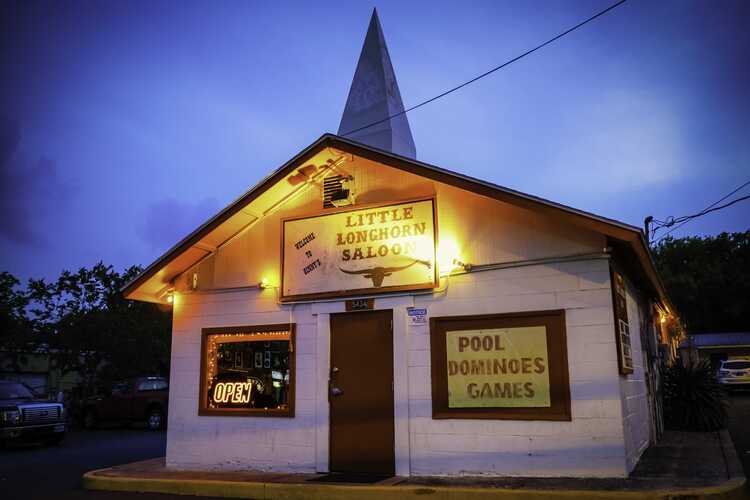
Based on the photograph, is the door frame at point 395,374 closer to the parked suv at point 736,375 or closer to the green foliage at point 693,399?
the green foliage at point 693,399

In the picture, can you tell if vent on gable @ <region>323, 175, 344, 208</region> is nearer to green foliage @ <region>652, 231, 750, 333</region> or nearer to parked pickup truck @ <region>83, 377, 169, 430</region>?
parked pickup truck @ <region>83, 377, 169, 430</region>

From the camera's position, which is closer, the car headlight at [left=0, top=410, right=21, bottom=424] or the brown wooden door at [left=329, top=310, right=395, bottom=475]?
the brown wooden door at [left=329, top=310, right=395, bottom=475]

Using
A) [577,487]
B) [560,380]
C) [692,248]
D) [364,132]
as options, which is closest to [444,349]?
[560,380]

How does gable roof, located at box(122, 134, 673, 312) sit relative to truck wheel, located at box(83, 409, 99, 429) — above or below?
above

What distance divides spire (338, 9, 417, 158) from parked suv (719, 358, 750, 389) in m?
18.9

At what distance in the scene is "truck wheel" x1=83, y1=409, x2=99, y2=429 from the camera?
22366 millimetres

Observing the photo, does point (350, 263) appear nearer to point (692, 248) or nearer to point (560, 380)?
point (560, 380)

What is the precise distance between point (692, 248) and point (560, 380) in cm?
5074

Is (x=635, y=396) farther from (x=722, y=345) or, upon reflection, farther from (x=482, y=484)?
(x=722, y=345)

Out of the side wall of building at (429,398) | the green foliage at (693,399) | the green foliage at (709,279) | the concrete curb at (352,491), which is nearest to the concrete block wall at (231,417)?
the side wall of building at (429,398)

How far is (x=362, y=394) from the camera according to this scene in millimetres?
9516

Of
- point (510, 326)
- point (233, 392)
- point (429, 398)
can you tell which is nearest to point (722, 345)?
point (510, 326)

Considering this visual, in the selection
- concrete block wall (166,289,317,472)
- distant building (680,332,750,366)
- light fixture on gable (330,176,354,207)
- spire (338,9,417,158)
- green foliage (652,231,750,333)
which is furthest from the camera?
green foliage (652,231,750,333)

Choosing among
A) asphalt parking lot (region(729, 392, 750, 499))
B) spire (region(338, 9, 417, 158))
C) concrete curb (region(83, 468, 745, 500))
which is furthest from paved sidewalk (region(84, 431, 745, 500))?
spire (region(338, 9, 417, 158))
